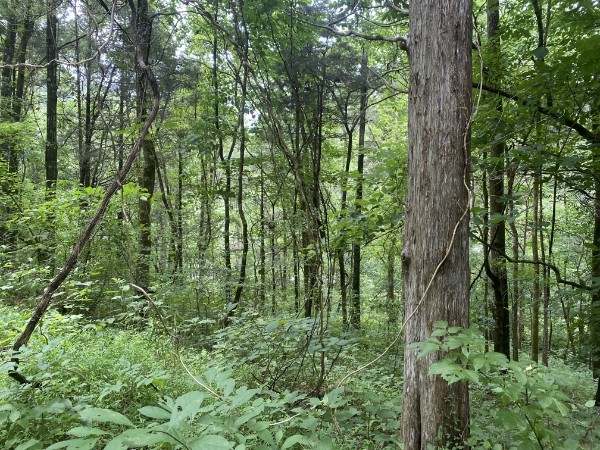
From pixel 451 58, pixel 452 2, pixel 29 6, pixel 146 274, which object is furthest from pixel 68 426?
pixel 29 6

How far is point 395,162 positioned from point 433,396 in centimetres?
235

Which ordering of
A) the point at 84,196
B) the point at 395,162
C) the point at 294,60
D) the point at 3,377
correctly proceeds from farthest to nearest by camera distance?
the point at 84,196
the point at 294,60
the point at 395,162
the point at 3,377

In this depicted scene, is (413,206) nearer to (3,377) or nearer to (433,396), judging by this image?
(433,396)

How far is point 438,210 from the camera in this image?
6.26 ft

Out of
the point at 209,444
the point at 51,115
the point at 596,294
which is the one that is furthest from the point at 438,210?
the point at 51,115

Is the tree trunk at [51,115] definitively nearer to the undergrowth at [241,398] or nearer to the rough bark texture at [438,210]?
the undergrowth at [241,398]

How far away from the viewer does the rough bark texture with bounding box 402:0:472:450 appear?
6.12ft

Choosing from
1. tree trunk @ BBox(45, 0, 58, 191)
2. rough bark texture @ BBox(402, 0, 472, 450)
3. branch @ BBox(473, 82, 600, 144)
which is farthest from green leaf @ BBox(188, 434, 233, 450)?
tree trunk @ BBox(45, 0, 58, 191)

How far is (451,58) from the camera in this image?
6.32 ft

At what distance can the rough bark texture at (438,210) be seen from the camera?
187 centimetres

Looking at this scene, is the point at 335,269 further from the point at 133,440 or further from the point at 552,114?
the point at 133,440

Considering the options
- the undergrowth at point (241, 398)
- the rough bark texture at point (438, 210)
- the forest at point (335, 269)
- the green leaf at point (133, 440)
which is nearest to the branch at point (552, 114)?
the forest at point (335, 269)

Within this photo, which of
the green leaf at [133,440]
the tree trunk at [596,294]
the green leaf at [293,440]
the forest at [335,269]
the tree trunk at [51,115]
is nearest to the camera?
the green leaf at [133,440]

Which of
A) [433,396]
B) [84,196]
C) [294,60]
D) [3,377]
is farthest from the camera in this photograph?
[84,196]
